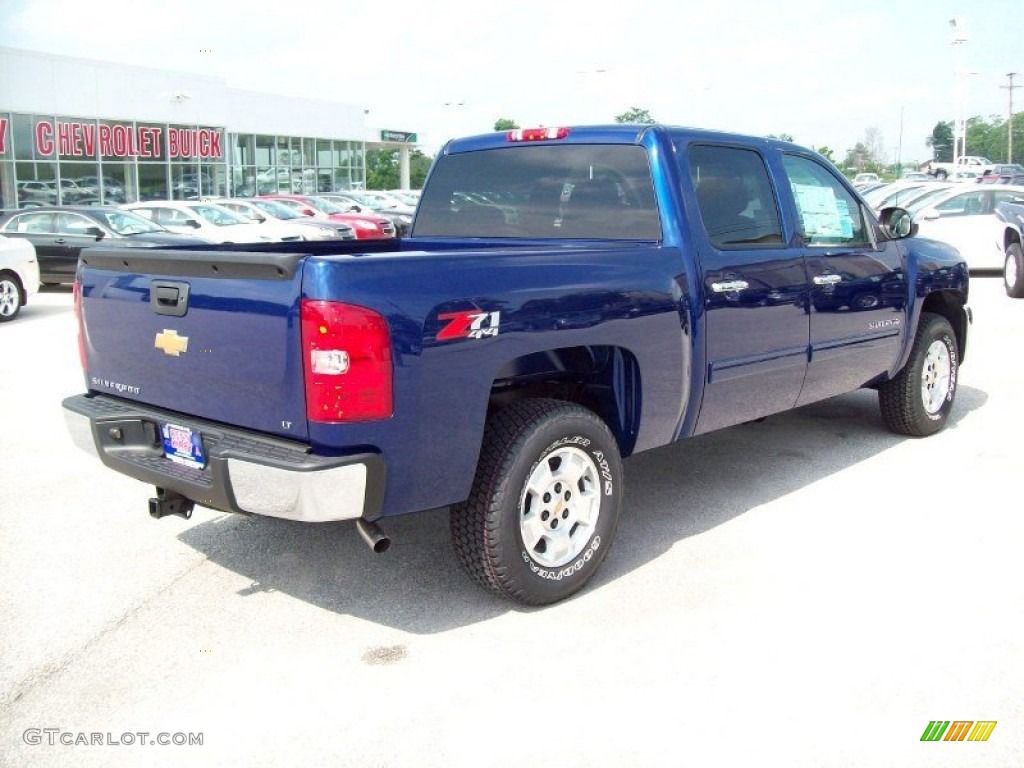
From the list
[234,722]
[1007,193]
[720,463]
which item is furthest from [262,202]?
[234,722]

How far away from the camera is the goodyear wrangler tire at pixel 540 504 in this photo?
3916mm

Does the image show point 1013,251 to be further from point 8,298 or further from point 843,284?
point 8,298

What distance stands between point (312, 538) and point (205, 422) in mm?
1301

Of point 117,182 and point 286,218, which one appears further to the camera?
point 117,182

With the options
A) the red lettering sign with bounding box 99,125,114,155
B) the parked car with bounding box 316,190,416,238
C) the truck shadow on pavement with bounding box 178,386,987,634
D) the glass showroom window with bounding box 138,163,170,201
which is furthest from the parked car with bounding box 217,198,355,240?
the truck shadow on pavement with bounding box 178,386,987,634

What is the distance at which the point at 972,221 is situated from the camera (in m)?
17.6

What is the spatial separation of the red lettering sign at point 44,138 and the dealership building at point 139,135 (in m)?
0.03

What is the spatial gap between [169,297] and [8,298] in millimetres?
11260

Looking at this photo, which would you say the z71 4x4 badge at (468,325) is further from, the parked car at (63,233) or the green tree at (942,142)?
the green tree at (942,142)

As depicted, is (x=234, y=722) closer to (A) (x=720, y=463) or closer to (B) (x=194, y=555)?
(B) (x=194, y=555)

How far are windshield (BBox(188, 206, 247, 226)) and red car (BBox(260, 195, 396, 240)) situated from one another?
106 inches

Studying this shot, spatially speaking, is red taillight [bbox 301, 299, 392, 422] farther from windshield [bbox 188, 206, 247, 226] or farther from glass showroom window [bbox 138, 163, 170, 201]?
glass showroom window [bbox 138, 163, 170, 201]

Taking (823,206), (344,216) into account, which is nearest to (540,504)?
(823,206)

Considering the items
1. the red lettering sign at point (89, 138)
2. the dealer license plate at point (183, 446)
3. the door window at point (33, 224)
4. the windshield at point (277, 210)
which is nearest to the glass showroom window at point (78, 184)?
the red lettering sign at point (89, 138)
